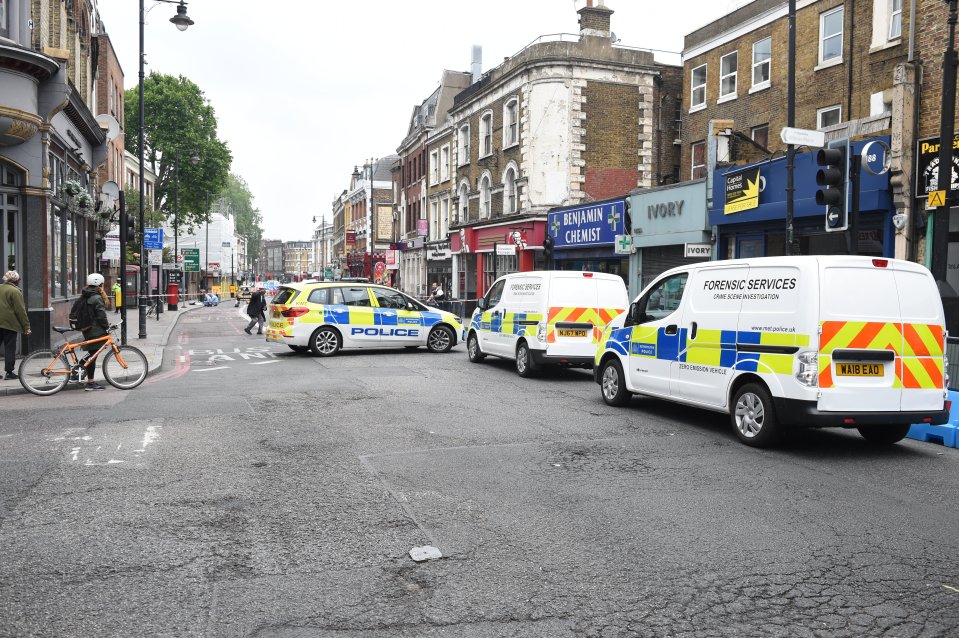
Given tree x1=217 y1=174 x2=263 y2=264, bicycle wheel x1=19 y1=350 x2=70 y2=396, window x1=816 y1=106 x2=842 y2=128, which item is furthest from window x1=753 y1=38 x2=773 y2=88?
tree x1=217 y1=174 x2=263 y2=264

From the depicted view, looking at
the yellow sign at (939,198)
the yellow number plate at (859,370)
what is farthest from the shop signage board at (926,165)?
the yellow number plate at (859,370)

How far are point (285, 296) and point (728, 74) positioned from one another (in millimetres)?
16124

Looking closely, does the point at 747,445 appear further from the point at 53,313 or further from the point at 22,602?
the point at 53,313

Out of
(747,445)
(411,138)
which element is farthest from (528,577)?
(411,138)

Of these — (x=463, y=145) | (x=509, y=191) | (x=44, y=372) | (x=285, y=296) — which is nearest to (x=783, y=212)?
(x=285, y=296)

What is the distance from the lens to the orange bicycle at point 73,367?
11.6m

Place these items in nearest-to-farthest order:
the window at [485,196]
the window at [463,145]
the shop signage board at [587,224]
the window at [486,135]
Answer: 1. the shop signage board at [587,224]
2. the window at [486,135]
3. the window at [485,196]
4. the window at [463,145]

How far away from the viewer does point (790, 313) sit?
7.67 metres

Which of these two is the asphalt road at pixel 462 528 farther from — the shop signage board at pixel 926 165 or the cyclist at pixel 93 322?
the shop signage board at pixel 926 165

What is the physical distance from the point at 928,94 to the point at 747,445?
36.3 feet

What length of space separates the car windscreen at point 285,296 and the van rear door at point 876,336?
1267 centimetres

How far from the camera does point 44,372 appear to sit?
1163cm

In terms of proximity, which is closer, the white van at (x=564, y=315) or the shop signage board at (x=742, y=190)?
the white van at (x=564, y=315)

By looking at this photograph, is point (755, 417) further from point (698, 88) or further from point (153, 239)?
point (153, 239)
